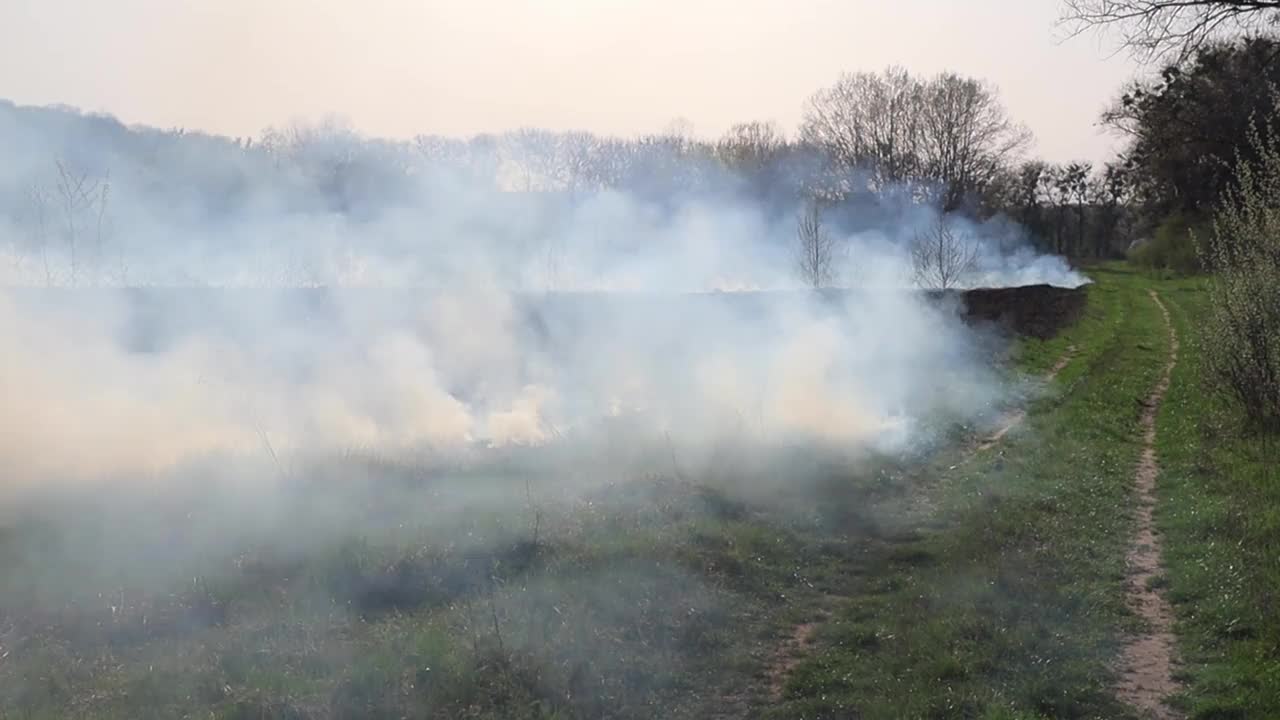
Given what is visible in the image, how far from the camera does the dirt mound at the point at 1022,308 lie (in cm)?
3028

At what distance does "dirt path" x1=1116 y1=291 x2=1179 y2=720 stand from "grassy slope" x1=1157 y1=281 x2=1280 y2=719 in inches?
5.0

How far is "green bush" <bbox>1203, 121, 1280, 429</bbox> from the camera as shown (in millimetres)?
12742

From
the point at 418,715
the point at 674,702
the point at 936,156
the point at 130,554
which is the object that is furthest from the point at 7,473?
the point at 936,156

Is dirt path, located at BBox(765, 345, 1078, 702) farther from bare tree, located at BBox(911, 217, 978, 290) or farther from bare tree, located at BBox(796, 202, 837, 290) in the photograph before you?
bare tree, located at BBox(911, 217, 978, 290)

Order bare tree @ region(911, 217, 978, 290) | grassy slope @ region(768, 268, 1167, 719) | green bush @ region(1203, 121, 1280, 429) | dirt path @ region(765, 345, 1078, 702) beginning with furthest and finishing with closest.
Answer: bare tree @ region(911, 217, 978, 290) → green bush @ region(1203, 121, 1280, 429) → dirt path @ region(765, 345, 1078, 702) → grassy slope @ region(768, 268, 1167, 719)

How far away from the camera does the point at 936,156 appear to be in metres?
50.0

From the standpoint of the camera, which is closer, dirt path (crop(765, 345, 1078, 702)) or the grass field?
the grass field

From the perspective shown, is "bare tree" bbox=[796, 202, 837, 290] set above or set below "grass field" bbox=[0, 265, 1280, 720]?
above

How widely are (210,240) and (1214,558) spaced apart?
17.3 meters

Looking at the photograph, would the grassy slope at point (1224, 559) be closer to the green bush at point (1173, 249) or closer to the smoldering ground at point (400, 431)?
the smoldering ground at point (400, 431)

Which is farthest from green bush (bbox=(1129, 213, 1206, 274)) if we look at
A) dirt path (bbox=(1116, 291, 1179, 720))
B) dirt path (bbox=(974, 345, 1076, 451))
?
dirt path (bbox=(1116, 291, 1179, 720))

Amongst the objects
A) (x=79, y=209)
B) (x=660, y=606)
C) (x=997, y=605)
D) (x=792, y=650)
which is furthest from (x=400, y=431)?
(x=997, y=605)

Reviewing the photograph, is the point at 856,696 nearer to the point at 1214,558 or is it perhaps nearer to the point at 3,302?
the point at 1214,558

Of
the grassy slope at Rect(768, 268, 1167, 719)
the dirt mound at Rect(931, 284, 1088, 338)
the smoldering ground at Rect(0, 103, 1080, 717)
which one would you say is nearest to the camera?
the grassy slope at Rect(768, 268, 1167, 719)
